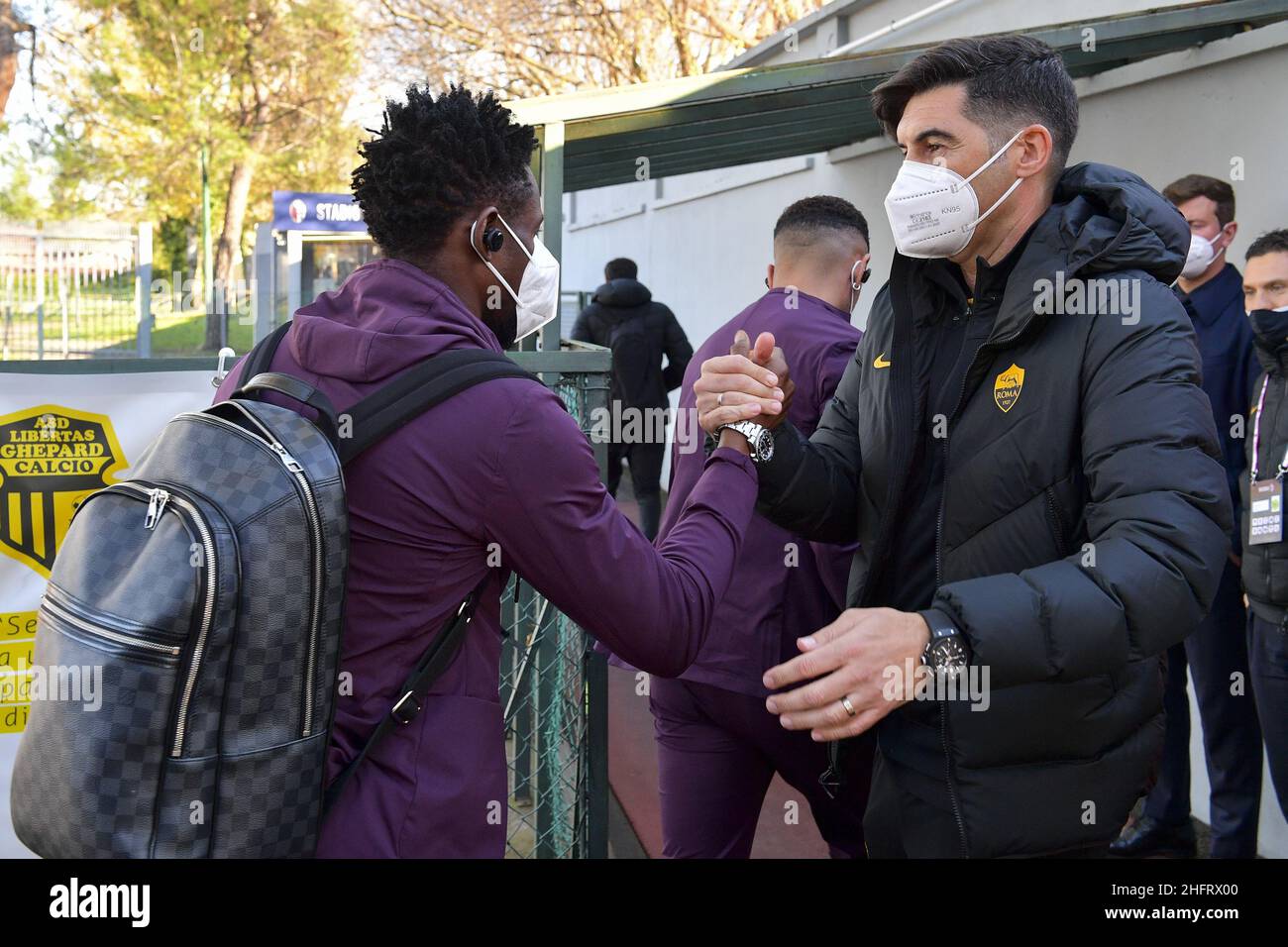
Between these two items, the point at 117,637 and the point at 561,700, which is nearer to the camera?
the point at 117,637

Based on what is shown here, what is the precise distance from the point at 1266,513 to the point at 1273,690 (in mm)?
579

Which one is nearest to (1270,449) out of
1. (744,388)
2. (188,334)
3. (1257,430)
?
(1257,430)

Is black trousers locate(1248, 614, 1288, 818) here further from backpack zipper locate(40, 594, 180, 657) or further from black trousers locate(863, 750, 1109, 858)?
backpack zipper locate(40, 594, 180, 657)

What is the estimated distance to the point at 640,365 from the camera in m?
9.22

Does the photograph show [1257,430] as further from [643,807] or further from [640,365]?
[640,365]

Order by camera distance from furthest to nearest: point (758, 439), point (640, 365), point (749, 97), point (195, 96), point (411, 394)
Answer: point (195, 96)
point (640, 365)
point (749, 97)
point (758, 439)
point (411, 394)

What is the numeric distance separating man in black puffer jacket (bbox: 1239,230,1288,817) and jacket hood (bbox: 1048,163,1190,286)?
1869 millimetres

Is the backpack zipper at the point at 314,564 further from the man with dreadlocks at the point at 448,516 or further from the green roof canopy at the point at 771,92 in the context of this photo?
the green roof canopy at the point at 771,92

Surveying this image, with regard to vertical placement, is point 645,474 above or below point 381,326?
below

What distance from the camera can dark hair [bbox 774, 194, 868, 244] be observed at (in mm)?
3629

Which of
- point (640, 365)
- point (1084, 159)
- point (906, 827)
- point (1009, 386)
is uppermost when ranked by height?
point (1084, 159)
